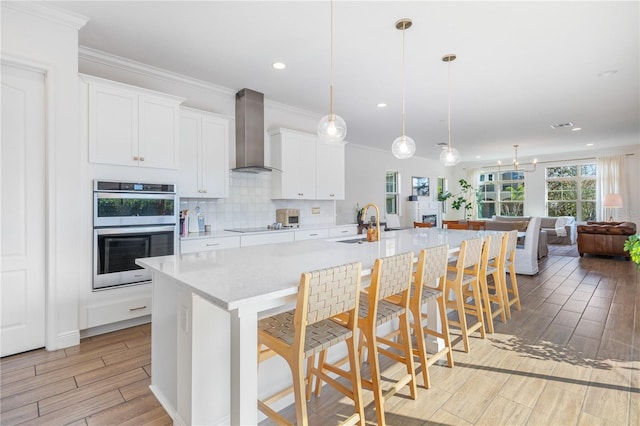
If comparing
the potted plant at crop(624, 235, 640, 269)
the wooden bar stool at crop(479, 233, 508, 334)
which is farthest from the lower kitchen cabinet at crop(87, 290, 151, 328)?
the potted plant at crop(624, 235, 640, 269)

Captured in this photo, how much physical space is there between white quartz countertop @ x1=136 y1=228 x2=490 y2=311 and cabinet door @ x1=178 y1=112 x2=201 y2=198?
1.71 m

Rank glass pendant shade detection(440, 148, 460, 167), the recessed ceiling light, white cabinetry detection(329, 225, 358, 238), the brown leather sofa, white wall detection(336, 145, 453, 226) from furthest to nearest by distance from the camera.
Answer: white wall detection(336, 145, 453, 226) → the brown leather sofa → white cabinetry detection(329, 225, 358, 238) → the recessed ceiling light → glass pendant shade detection(440, 148, 460, 167)

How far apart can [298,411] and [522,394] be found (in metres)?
1.51

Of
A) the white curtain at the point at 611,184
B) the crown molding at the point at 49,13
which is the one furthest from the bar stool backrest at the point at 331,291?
the white curtain at the point at 611,184

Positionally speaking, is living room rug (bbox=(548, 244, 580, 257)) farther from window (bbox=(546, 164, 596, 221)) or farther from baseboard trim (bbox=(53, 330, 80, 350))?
baseboard trim (bbox=(53, 330, 80, 350))

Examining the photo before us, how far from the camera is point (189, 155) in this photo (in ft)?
12.4

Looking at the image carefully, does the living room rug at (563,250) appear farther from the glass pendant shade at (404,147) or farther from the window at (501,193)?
the glass pendant shade at (404,147)

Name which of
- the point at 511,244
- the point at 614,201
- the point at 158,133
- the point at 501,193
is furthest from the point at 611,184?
the point at 158,133

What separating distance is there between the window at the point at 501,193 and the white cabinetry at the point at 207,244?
32.4 feet

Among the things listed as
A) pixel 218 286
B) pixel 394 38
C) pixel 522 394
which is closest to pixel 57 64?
pixel 218 286

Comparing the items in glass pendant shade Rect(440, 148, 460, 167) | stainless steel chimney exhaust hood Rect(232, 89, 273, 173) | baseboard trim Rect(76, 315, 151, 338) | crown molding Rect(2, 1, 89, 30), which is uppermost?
crown molding Rect(2, 1, 89, 30)

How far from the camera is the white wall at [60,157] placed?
2547 millimetres

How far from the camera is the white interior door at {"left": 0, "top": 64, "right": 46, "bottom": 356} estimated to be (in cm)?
246

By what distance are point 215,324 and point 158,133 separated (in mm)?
2463
